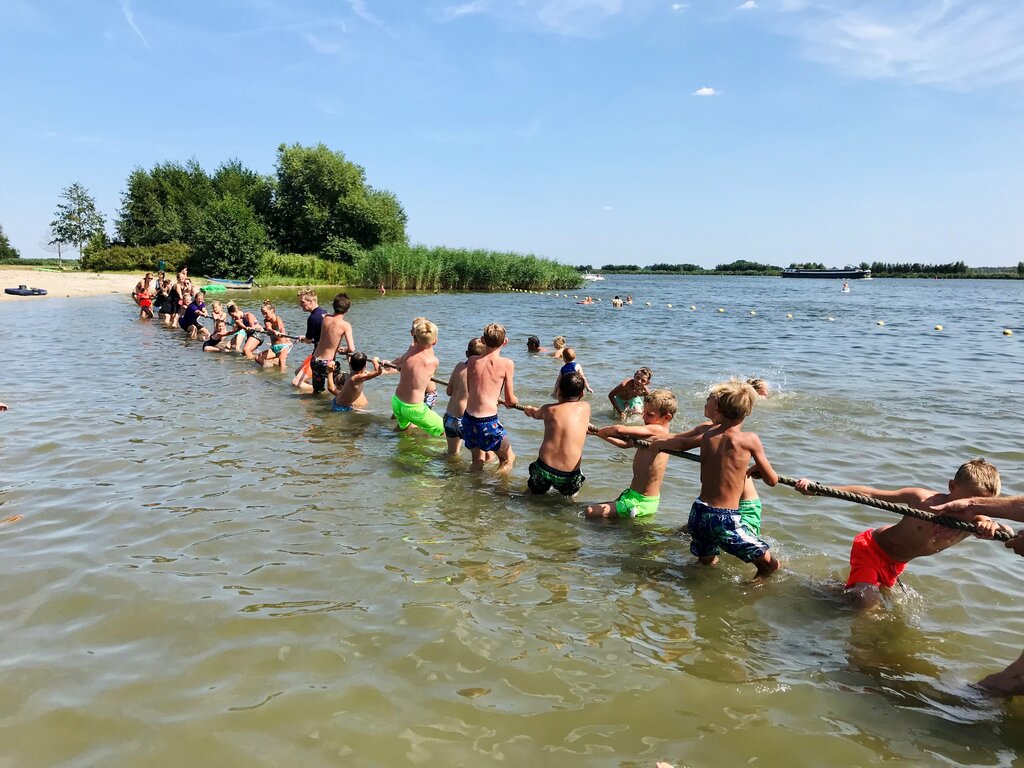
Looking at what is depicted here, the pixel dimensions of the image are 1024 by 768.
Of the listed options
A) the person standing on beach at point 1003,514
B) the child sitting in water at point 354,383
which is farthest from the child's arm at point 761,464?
the child sitting in water at point 354,383

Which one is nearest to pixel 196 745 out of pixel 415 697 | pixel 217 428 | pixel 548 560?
pixel 415 697

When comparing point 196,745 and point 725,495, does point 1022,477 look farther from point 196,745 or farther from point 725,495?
point 196,745

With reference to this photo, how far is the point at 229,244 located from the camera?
49438 mm

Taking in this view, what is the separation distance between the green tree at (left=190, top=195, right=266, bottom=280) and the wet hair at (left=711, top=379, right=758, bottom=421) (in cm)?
4966

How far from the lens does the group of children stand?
491 cm

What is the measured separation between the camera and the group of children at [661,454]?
4906 millimetres

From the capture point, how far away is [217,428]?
958 cm

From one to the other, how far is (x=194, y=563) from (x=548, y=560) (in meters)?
2.87

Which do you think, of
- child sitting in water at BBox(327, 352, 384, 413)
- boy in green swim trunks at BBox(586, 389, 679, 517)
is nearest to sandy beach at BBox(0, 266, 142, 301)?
child sitting in water at BBox(327, 352, 384, 413)

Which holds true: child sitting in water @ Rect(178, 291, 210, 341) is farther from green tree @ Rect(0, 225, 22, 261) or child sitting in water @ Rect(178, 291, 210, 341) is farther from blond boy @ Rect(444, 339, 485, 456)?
green tree @ Rect(0, 225, 22, 261)

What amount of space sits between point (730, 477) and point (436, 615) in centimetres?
258

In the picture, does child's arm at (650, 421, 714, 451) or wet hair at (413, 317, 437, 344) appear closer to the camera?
child's arm at (650, 421, 714, 451)

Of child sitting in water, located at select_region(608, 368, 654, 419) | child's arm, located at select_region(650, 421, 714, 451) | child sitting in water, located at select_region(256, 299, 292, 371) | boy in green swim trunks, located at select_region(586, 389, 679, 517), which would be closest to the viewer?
child's arm, located at select_region(650, 421, 714, 451)

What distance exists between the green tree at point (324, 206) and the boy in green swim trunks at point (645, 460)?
56227mm
